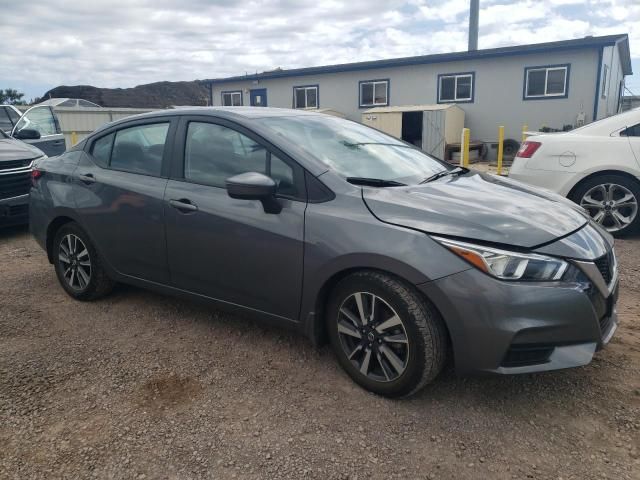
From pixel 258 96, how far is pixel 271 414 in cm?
2385

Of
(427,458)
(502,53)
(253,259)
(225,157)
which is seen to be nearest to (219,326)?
(253,259)

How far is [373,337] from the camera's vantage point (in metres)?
2.66

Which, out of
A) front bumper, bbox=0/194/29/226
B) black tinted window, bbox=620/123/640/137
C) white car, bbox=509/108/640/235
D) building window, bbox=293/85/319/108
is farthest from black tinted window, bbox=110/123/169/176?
building window, bbox=293/85/319/108

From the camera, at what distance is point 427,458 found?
2264 millimetres

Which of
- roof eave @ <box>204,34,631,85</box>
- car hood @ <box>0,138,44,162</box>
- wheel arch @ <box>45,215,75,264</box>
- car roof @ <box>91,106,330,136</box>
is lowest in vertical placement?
wheel arch @ <box>45,215,75,264</box>

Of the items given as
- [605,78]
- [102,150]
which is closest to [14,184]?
[102,150]

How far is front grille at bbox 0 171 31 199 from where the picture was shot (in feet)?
20.7

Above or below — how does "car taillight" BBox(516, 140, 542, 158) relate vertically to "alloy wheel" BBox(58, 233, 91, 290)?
above

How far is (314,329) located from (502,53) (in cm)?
1800

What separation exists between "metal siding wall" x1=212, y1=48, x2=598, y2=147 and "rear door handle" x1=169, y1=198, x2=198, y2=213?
57.4 ft

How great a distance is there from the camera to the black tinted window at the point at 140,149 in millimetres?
3557

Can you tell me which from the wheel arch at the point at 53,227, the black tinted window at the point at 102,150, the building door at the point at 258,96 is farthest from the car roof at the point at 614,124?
the building door at the point at 258,96

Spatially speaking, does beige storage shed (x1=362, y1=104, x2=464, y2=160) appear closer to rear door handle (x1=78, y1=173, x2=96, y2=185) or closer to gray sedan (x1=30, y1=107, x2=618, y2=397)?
rear door handle (x1=78, y1=173, x2=96, y2=185)

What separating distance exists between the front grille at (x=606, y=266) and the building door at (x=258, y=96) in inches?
917
